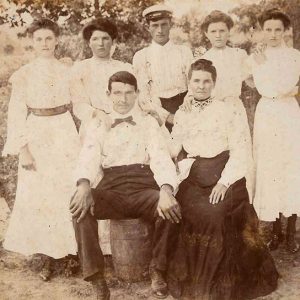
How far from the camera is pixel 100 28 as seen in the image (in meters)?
4.24

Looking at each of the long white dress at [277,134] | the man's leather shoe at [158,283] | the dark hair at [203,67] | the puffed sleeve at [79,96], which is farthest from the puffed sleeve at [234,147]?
the puffed sleeve at [79,96]

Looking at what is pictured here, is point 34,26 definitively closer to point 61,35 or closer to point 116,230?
point 61,35

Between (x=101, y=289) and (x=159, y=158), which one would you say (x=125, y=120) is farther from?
(x=101, y=289)

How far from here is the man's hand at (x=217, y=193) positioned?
4.11 meters

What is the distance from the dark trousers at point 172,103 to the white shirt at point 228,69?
0.89 ft

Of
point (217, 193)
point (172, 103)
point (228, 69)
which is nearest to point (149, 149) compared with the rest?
point (172, 103)

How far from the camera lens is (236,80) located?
168 inches

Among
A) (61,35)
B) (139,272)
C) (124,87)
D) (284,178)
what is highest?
(61,35)

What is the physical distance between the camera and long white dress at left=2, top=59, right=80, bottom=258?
418cm

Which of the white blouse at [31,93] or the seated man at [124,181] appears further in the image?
the white blouse at [31,93]

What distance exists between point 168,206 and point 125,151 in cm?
52

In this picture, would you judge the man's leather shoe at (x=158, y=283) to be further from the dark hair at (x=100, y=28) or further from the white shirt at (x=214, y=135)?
the dark hair at (x=100, y=28)

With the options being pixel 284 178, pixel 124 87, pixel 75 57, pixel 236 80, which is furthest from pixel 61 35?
pixel 284 178

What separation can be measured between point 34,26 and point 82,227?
1.57m
